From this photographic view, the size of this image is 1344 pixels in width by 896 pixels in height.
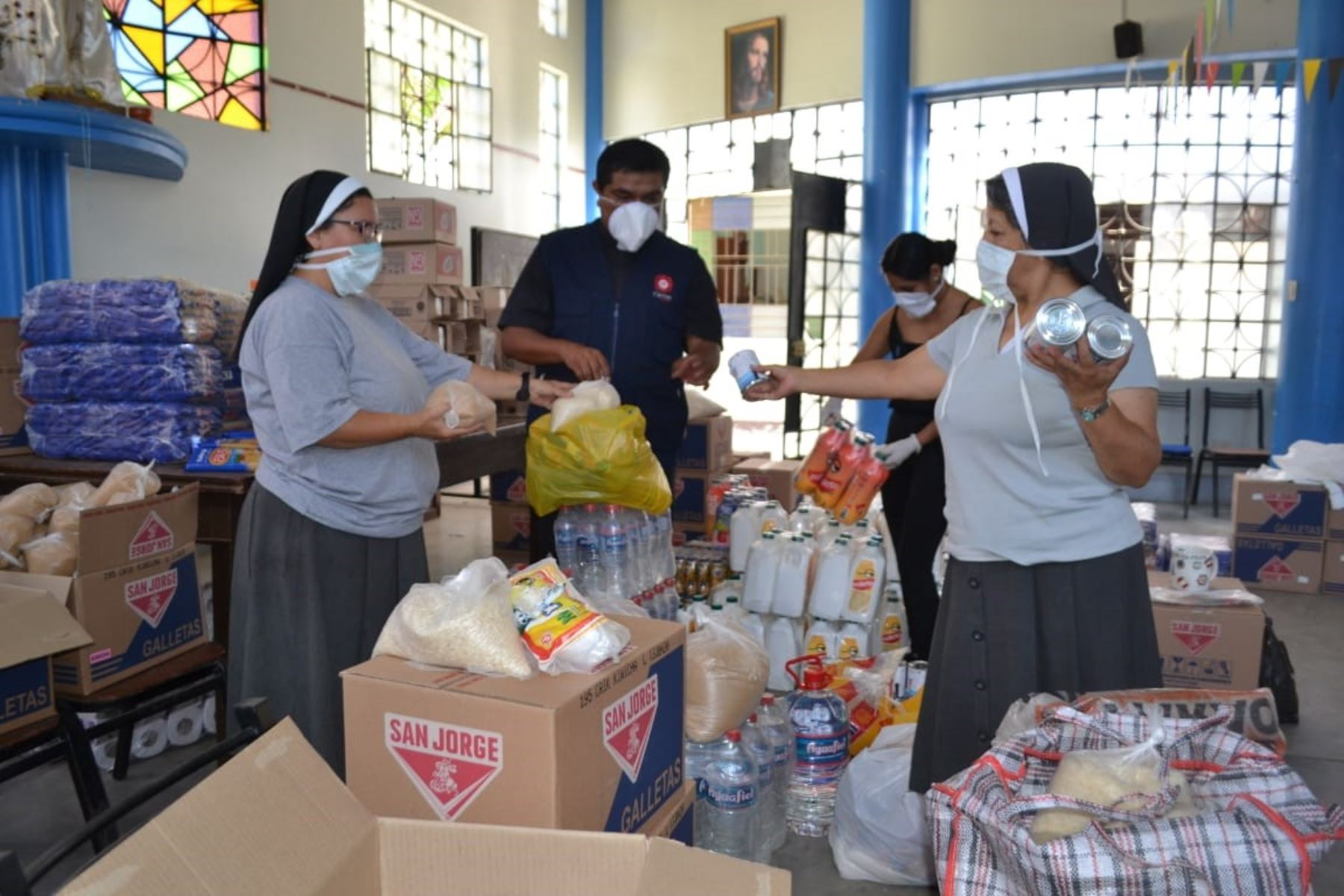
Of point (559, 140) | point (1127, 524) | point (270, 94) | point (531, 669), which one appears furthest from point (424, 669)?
point (559, 140)

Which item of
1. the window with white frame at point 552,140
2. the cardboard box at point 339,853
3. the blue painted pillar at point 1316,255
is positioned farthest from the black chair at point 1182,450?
the cardboard box at point 339,853

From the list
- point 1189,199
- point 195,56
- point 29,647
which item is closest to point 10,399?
point 29,647

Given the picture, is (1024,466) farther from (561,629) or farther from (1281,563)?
(1281,563)

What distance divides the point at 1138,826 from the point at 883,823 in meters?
1.35

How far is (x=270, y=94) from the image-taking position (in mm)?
7465

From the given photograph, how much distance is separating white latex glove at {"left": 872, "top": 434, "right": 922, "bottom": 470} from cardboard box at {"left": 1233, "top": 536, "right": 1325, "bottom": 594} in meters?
2.95

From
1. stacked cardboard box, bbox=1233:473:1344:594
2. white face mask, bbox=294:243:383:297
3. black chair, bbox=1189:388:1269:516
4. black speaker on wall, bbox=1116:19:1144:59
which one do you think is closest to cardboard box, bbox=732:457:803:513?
stacked cardboard box, bbox=1233:473:1344:594

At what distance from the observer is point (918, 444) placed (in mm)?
3434

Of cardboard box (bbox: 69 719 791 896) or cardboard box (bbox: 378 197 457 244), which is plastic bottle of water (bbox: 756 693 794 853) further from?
cardboard box (bbox: 378 197 457 244)

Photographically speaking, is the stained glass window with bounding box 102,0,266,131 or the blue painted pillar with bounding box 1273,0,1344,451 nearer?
the blue painted pillar with bounding box 1273,0,1344,451

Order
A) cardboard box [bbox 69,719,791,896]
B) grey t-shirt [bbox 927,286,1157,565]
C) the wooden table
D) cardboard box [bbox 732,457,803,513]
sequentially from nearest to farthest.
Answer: cardboard box [bbox 69,719,791,896]
grey t-shirt [bbox 927,286,1157,565]
the wooden table
cardboard box [bbox 732,457,803,513]

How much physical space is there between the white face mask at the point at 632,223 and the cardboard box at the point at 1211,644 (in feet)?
6.64

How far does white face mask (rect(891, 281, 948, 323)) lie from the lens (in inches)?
136

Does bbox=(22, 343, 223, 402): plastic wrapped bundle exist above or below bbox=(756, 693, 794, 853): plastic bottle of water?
above
